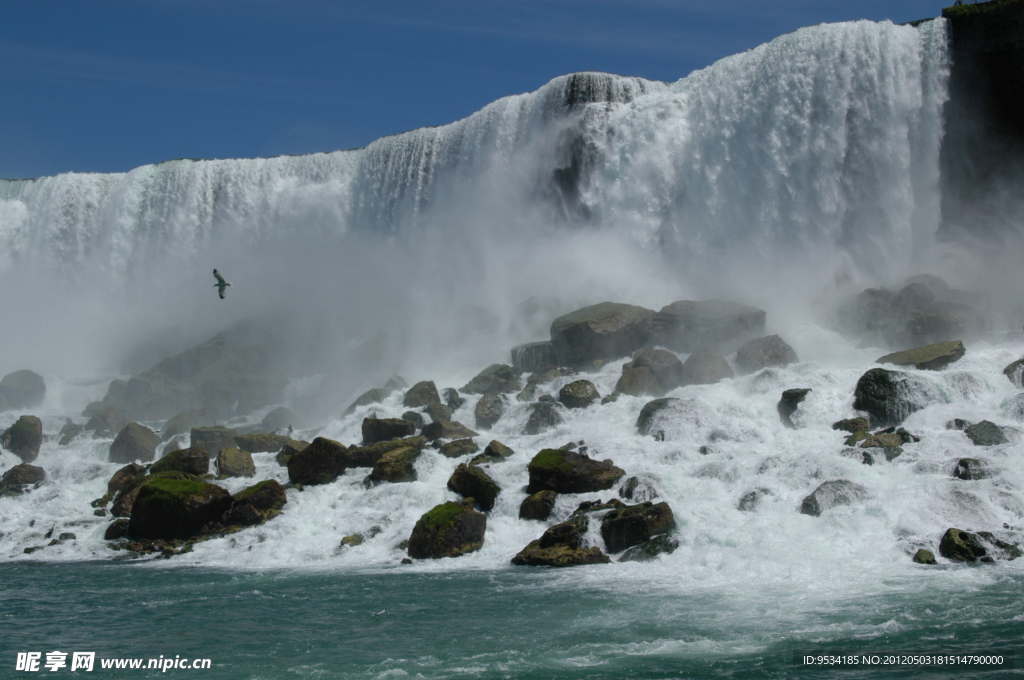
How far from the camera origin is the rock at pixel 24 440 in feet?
89.7

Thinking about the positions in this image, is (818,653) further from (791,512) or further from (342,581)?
(342,581)

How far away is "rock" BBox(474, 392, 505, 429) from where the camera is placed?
2397 cm

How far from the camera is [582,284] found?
33156mm

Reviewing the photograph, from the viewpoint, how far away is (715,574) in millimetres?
12156

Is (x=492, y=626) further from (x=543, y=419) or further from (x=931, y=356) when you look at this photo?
(x=931, y=356)

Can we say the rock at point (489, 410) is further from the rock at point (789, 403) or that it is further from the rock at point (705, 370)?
the rock at point (789, 403)

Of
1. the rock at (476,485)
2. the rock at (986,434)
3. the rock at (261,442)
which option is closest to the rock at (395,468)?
the rock at (476,485)

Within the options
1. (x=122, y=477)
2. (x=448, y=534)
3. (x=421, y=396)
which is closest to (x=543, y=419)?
(x=421, y=396)

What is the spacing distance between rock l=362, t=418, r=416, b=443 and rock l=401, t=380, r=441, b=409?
11.3 feet

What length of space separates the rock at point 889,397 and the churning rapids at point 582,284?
544 mm

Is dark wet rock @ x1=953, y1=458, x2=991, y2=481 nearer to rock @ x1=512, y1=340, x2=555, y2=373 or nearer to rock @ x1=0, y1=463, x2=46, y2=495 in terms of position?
rock @ x1=512, y1=340, x2=555, y2=373

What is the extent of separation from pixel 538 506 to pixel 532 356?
1344 centimetres

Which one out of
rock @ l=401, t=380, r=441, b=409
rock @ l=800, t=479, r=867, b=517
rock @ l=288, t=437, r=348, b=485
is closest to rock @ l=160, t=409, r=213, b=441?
rock @ l=401, t=380, r=441, b=409

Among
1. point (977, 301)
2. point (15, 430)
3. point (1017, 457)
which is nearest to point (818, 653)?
point (1017, 457)
